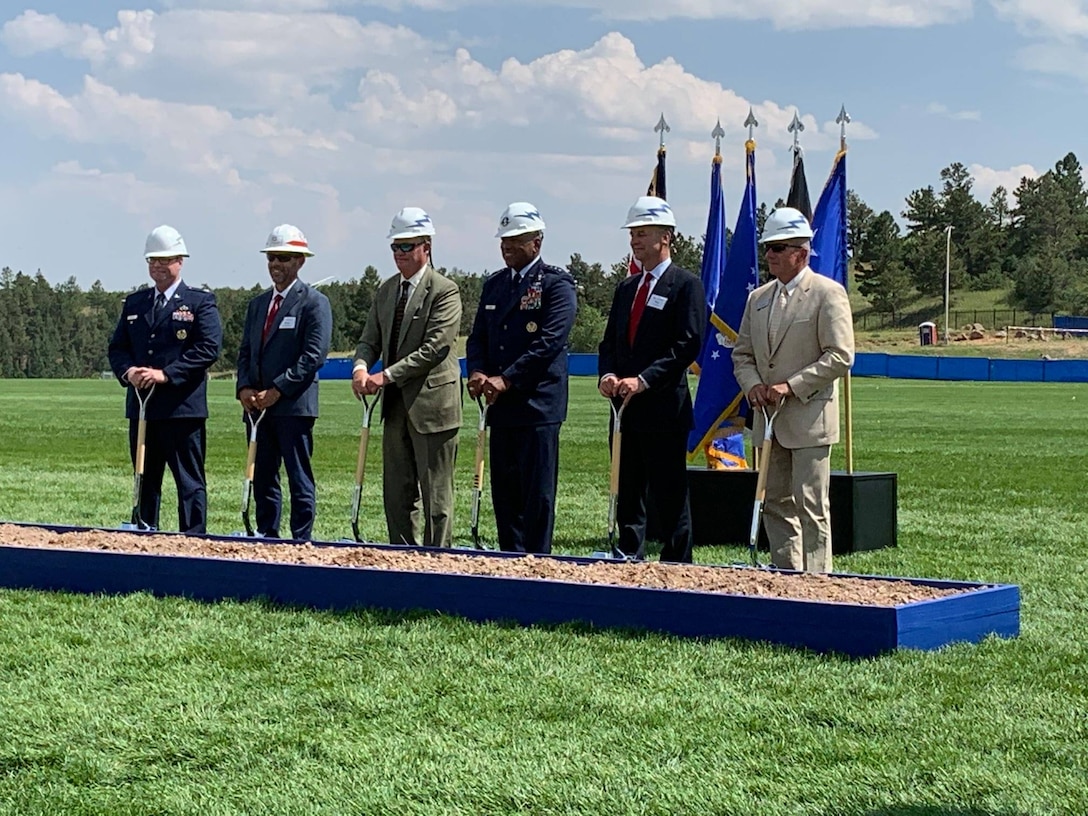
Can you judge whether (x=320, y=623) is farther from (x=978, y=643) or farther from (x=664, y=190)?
(x=664, y=190)

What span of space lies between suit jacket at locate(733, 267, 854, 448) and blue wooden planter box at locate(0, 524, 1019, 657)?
48.1 inches

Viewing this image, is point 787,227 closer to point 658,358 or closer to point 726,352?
point 658,358

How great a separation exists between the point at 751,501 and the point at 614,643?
4.36m

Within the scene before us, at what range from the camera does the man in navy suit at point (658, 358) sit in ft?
30.0

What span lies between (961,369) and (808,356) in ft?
194

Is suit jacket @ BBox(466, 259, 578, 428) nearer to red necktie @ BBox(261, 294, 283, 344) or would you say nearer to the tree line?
red necktie @ BBox(261, 294, 283, 344)

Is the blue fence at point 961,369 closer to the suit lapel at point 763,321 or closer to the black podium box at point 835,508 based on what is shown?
the black podium box at point 835,508

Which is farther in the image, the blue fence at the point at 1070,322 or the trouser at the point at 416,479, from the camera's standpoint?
the blue fence at the point at 1070,322

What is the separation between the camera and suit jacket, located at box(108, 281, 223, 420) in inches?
410

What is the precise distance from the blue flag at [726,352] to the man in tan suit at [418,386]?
8.09 feet

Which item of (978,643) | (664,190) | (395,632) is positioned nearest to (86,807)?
(395,632)

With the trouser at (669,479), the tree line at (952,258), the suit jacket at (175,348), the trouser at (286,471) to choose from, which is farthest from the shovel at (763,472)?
the tree line at (952,258)

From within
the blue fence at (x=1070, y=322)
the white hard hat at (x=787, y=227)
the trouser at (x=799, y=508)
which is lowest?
the trouser at (x=799, y=508)

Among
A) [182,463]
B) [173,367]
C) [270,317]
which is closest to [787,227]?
[270,317]
